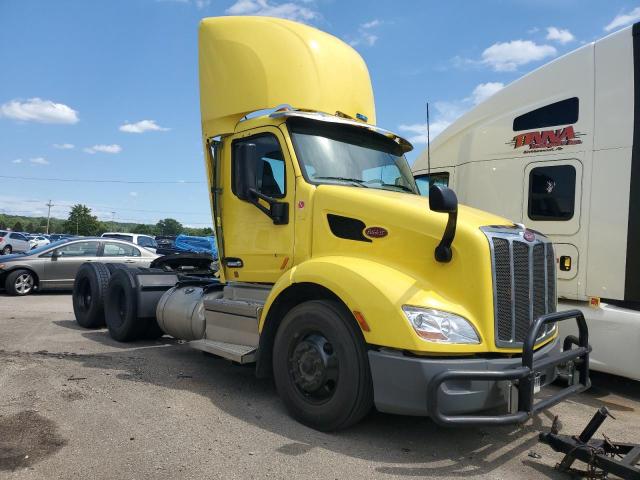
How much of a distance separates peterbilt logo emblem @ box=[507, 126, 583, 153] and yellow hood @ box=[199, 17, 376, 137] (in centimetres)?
210

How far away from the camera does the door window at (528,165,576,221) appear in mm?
5977

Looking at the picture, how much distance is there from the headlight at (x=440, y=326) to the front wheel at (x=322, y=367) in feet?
1.57

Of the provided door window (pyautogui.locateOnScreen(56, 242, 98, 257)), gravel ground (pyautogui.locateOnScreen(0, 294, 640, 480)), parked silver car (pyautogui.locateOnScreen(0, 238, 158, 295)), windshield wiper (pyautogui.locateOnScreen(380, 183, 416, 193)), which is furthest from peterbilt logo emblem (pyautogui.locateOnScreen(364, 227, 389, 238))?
door window (pyautogui.locateOnScreen(56, 242, 98, 257))

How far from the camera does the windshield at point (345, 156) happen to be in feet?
15.6

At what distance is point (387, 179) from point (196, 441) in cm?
295

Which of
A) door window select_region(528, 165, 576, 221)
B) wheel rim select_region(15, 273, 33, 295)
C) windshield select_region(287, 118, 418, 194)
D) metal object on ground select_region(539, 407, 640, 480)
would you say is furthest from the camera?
wheel rim select_region(15, 273, 33, 295)

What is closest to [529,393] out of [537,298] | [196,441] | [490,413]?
[490,413]

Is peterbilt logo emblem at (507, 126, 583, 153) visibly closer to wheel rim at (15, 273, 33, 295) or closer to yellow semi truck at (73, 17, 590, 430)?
yellow semi truck at (73, 17, 590, 430)

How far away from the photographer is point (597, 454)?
323cm

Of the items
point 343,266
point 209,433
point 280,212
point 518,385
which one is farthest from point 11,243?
point 518,385

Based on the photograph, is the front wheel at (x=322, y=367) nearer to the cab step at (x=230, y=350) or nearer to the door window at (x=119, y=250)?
the cab step at (x=230, y=350)

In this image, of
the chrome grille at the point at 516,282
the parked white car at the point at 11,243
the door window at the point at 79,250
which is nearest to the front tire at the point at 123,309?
the chrome grille at the point at 516,282

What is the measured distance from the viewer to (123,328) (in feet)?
23.7

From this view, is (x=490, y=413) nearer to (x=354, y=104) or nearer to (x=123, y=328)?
(x=354, y=104)
